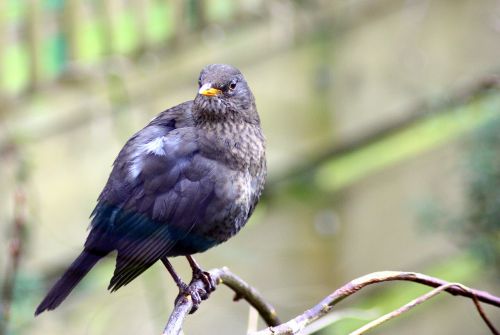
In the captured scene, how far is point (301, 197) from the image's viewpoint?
513cm

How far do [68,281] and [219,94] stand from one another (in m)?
0.55

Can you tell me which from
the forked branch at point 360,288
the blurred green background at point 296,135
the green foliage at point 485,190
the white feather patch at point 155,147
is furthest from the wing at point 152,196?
the green foliage at point 485,190

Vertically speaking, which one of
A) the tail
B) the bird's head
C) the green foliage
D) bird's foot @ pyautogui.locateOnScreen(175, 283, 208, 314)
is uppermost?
the bird's head

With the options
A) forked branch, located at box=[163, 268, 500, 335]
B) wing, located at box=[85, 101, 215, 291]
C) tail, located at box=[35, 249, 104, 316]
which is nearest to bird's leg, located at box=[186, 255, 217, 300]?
wing, located at box=[85, 101, 215, 291]

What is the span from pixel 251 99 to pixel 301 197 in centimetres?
268

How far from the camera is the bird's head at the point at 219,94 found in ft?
7.78

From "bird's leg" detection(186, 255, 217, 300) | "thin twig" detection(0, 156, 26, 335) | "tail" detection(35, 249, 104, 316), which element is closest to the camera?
"tail" detection(35, 249, 104, 316)

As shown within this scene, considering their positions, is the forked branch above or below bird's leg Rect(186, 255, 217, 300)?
above

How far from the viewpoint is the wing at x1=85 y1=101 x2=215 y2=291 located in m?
2.28

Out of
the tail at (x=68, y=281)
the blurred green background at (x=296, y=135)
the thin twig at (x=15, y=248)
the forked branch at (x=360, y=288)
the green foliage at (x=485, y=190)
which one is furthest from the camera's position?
the blurred green background at (x=296, y=135)

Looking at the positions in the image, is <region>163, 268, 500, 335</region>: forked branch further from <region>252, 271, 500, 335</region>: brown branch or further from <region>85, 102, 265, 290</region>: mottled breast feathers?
<region>85, 102, 265, 290</region>: mottled breast feathers

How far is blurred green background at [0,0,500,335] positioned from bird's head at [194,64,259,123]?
4.17 ft

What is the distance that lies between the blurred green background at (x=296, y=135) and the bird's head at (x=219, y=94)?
1.27 meters

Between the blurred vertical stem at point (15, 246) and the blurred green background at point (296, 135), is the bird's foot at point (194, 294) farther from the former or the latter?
the blurred green background at point (296, 135)
